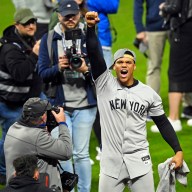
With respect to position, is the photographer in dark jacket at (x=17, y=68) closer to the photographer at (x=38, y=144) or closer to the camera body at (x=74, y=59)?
the camera body at (x=74, y=59)

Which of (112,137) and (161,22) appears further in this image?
(161,22)

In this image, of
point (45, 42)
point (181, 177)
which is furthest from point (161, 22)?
point (181, 177)

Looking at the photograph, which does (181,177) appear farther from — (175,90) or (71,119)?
(175,90)

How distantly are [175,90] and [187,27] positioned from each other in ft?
2.88

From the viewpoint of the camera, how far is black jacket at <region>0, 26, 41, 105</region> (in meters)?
9.78

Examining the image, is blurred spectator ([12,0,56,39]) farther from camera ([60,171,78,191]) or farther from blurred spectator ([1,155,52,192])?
blurred spectator ([1,155,52,192])

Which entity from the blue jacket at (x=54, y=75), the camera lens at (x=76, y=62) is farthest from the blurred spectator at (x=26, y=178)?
the blue jacket at (x=54, y=75)

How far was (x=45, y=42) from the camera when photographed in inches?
359

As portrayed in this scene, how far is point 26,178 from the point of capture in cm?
678

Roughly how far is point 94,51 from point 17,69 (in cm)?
234

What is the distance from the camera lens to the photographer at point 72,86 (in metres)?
8.99

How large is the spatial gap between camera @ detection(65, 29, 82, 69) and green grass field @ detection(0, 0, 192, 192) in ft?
5.59

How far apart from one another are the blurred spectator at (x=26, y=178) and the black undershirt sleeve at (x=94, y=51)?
45.8 inches

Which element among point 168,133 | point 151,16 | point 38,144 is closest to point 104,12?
point 151,16
